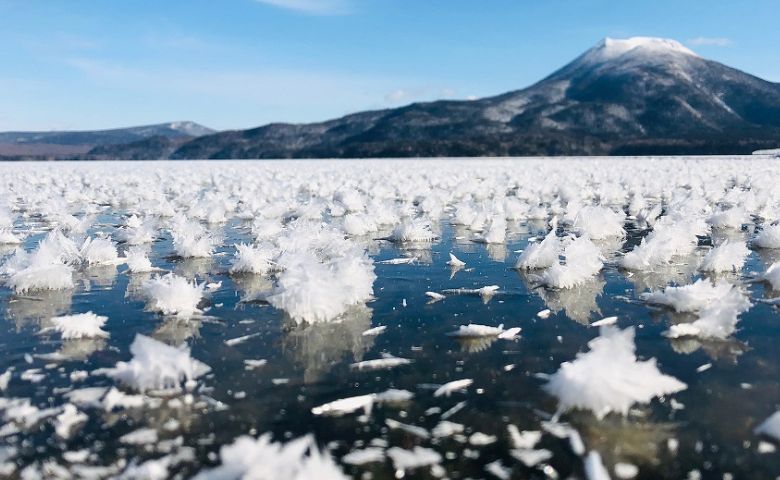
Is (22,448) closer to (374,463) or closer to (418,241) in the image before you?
(374,463)

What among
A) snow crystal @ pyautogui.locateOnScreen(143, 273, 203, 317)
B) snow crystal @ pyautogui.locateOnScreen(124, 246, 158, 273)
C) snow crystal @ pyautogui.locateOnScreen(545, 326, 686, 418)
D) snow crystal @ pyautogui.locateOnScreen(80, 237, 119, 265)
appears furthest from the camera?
snow crystal @ pyautogui.locateOnScreen(80, 237, 119, 265)

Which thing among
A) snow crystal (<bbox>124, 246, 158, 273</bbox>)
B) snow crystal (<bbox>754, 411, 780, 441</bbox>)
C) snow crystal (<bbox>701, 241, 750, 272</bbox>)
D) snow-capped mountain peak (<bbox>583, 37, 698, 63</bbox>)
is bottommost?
snow crystal (<bbox>754, 411, 780, 441</bbox>)

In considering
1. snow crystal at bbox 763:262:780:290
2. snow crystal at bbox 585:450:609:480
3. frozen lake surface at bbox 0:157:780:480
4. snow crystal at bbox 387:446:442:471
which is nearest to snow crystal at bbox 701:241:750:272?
frozen lake surface at bbox 0:157:780:480

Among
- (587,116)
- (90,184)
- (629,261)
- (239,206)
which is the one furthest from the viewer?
(587,116)

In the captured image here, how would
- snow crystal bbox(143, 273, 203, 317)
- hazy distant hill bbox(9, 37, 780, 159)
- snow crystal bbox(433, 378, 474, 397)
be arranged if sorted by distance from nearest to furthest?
1. snow crystal bbox(433, 378, 474, 397)
2. snow crystal bbox(143, 273, 203, 317)
3. hazy distant hill bbox(9, 37, 780, 159)

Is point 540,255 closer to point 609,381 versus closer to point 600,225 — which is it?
point 600,225

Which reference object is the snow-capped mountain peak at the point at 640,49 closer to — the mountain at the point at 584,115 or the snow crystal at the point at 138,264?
the mountain at the point at 584,115

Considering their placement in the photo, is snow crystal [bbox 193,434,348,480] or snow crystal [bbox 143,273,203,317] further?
snow crystal [bbox 143,273,203,317]

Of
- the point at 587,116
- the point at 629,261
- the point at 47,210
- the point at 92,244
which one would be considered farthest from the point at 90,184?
the point at 587,116

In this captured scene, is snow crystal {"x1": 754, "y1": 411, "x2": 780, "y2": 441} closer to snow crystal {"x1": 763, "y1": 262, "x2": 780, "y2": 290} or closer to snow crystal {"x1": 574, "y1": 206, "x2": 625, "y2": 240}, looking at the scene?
snow crystal {"x1": 763, "y1": 262, "x2": 780, "y2": 290}
